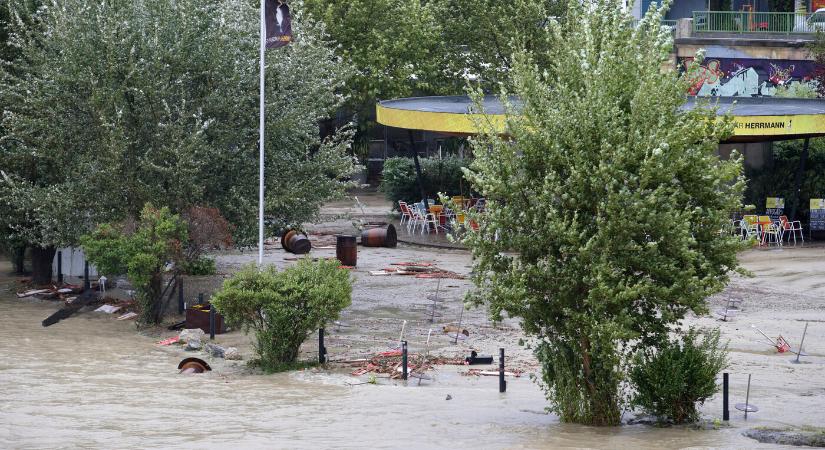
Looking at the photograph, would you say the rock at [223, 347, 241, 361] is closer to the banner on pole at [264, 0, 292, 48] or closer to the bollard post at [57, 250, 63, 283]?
the banner on pole at [264, 0, 292, 48]

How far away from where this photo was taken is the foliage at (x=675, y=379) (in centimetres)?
1407

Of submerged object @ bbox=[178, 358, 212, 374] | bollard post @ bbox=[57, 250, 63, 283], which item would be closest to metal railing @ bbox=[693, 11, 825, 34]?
bollard post @ bbox=[57, 250, 63, 283]

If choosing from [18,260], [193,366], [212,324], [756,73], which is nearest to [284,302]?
[193,366]

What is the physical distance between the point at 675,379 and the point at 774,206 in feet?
67.5

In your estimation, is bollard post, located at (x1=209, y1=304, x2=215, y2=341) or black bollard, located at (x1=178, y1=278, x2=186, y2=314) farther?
black bollard, located at (x1=178, y1=278, x2=186, y2=314)

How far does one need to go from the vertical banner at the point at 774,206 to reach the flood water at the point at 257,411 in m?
17.7

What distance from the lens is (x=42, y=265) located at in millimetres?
28047

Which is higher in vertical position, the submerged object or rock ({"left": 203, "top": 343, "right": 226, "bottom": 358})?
rock ({"left": 203, "top": 343, "right": 226, "bottom": 358})

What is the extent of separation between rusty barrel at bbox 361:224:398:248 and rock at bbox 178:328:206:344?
12247mm

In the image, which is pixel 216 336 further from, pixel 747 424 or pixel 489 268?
pixel 747 424

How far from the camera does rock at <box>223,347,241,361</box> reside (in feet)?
64.6

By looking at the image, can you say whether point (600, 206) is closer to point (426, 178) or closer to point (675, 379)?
point (675, 379)

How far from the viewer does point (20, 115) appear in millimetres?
23641

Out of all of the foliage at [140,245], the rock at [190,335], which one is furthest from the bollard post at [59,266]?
the rock at [190,335]
